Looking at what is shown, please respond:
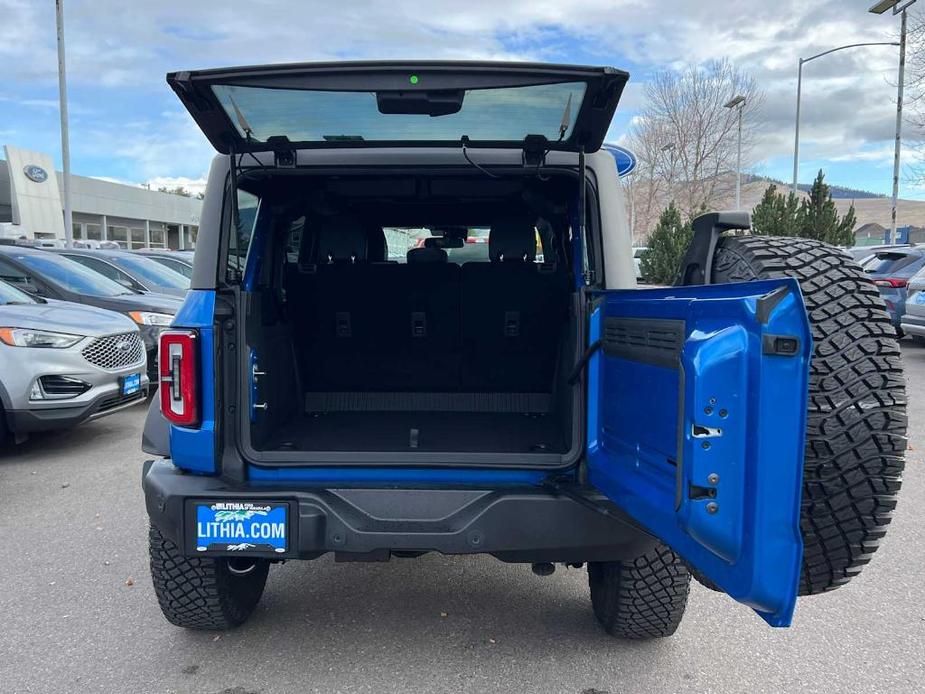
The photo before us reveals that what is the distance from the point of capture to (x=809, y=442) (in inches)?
77.8

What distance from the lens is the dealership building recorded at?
33.0m

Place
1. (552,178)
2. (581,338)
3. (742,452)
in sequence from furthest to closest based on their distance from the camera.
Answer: (552,178)
(581,338)
(742,452)

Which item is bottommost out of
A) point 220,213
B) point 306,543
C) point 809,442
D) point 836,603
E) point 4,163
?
point 836,603

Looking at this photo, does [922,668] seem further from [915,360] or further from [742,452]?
[915,360]

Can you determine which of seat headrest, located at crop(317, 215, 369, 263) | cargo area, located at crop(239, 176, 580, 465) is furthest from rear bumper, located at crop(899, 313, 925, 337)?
seat headrest, located at crop(317, 215, 369, 263)

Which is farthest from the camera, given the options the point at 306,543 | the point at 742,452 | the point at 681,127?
the point at 681,127

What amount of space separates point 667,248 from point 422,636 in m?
22.5

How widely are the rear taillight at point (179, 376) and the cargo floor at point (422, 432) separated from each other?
0.42m

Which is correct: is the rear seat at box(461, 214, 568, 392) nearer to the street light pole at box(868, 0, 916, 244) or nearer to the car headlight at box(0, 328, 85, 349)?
the car headlight at box(0, 328, 85, 349)

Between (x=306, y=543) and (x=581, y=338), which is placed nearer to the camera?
(x=306, y=543)

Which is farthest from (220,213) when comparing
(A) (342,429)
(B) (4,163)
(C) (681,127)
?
(B) (4,163)

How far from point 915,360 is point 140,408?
36.3 feet

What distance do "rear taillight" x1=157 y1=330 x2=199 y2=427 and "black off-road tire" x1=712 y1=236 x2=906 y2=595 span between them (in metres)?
2.02

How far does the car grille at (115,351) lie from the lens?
611 cm
